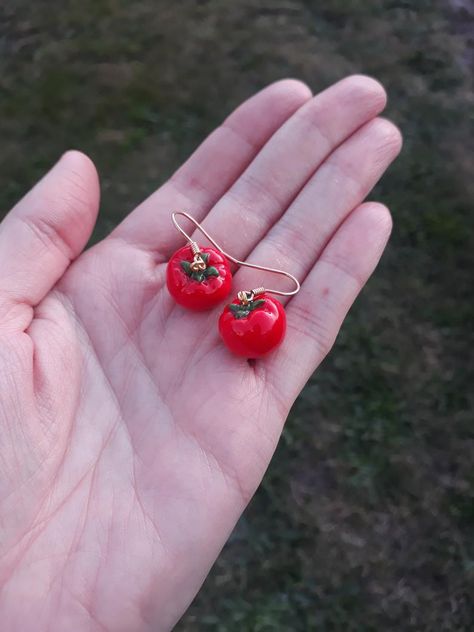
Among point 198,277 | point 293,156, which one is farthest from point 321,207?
point 198,277

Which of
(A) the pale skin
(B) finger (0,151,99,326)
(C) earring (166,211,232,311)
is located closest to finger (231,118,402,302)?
(A) the pale skin

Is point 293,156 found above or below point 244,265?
above

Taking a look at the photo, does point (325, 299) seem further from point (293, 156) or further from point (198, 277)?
point (293, 156)

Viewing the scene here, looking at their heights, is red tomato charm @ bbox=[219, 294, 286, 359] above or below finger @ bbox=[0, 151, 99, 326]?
below

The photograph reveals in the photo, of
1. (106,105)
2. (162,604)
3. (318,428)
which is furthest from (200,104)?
(162,604)

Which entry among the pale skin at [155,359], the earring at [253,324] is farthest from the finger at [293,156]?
the earring at [253,324]

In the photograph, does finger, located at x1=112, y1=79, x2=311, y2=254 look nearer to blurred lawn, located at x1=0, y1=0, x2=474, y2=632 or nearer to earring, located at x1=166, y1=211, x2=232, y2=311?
earring, located at x1=166, y1=211, x2=232, y2=311

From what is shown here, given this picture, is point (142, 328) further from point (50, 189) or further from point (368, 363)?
point (368, 363)
